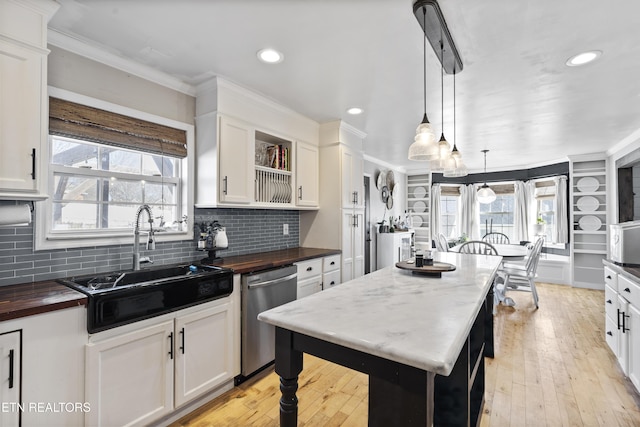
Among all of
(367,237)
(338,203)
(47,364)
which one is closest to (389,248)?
(367,237)

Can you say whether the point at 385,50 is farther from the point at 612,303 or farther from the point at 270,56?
the point at 612,303

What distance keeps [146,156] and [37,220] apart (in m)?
0.85

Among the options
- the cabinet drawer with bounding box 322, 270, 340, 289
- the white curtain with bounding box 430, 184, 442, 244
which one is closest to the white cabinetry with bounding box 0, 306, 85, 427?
the cabinet drawer with bounding box 322, 270, 340, 289

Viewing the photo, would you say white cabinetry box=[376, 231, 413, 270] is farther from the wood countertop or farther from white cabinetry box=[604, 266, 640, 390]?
the wood countertop

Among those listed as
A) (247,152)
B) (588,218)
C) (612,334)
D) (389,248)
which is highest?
(247,152)

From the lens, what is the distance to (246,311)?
2365mm

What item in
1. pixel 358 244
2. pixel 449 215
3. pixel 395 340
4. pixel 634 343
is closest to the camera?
pixel 395 340

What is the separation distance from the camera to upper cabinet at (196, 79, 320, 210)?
2.57m

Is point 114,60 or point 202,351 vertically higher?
point 114,60

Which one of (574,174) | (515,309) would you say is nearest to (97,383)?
(515,309)

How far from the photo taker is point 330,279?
11.2 feet

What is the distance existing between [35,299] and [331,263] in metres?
2.47

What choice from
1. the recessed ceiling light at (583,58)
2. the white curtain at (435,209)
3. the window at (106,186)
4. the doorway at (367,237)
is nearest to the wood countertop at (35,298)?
the window at (106,186)

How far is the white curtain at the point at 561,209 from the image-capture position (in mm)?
5789
